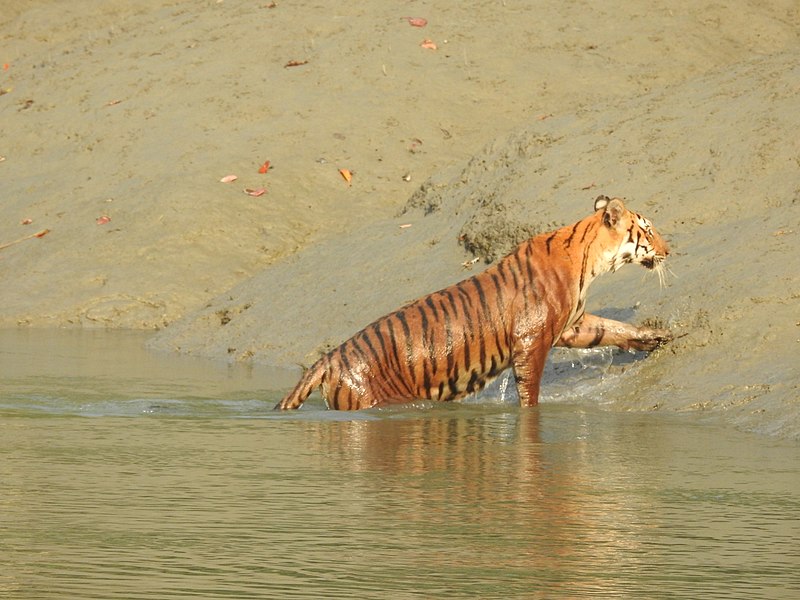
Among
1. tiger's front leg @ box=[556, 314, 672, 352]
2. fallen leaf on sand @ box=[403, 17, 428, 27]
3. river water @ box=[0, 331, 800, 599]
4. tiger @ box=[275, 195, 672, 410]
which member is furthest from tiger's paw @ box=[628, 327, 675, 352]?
fallen leaf on sand @ box=[403, 17, 428, 27]

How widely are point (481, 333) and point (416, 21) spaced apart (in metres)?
12.3

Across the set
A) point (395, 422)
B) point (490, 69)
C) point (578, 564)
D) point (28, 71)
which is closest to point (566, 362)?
point (395, 422)

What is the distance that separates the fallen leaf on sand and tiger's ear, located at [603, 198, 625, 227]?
38.7ft

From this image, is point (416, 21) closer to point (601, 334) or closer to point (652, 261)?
point (652, 261)

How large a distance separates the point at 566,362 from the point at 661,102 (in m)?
4.77

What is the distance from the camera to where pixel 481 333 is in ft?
34.2

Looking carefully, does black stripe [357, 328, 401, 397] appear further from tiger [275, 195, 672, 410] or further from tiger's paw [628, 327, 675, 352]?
tiger's paw [628, 327, 675, 352]

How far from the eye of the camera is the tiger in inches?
405

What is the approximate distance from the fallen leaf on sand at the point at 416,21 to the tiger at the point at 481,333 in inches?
463

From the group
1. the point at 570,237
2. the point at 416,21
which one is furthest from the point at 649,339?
the point at 416,21

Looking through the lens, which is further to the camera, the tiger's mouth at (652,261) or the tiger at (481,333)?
the tiger's mouth at (652,261)

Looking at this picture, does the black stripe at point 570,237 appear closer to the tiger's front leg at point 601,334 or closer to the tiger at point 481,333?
the tiger at point 481,333

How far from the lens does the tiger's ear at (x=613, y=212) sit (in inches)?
420

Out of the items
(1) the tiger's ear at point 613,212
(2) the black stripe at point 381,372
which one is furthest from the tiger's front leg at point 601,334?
(2) the black stripe at point 381,372
